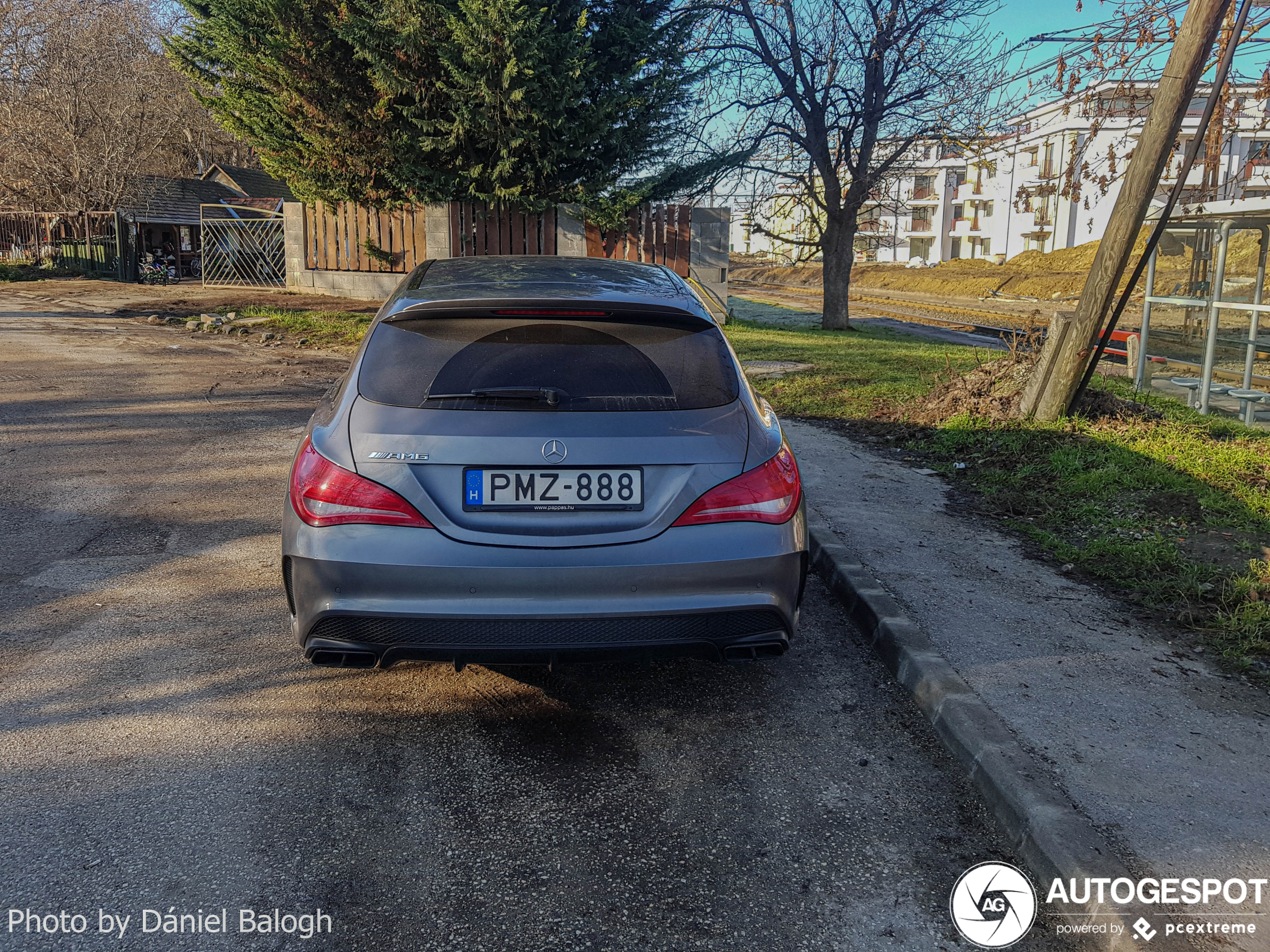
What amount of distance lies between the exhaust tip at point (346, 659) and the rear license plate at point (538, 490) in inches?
24.4

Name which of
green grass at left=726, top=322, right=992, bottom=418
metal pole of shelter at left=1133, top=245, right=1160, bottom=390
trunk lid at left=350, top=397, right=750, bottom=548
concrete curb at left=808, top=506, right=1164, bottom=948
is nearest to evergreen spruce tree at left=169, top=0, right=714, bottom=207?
green grass at left=726, top=322, right=992, bottom=418

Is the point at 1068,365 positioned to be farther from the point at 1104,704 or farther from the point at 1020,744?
the point at 1020,744

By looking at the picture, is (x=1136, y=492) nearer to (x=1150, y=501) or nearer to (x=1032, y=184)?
(x=1150, y=501)

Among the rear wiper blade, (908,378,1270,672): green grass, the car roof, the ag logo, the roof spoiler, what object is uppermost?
the car roof

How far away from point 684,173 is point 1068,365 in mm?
11970

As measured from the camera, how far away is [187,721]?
3604 millimetres

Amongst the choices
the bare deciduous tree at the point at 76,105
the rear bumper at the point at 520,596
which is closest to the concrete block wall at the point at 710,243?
the rear bumper at the point at 520,596

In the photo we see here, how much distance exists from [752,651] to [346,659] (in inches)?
55.1

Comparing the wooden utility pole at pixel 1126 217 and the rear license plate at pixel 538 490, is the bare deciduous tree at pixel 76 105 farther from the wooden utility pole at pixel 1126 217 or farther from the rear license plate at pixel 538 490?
the rear license plate at pixel 538 490

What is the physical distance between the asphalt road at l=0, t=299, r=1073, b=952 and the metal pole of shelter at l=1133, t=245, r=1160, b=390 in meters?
8.56

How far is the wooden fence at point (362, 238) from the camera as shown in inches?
814

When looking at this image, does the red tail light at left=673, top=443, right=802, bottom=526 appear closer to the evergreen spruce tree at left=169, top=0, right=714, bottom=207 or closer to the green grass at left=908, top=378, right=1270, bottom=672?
the green grass at left=908, top=378, right=1270, bottom=672

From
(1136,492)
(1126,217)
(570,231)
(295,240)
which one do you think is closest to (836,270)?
(570,231)

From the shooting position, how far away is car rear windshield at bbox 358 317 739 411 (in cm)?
339
